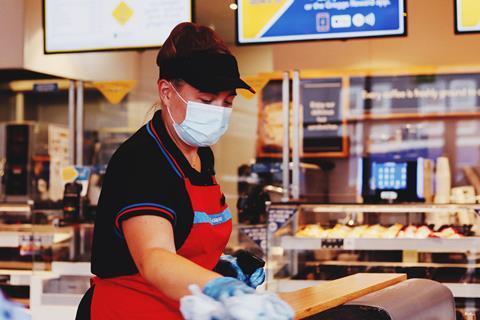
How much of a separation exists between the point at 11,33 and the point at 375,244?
3.16m

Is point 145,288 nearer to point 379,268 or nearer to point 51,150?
point 379,268

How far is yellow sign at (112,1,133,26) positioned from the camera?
502cm

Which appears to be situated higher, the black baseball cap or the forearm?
the black baseball cap

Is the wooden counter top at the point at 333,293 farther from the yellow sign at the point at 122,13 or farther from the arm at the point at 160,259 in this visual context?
the yellow sign at the point at 122,13

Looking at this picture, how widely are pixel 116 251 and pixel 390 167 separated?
14.6 ft

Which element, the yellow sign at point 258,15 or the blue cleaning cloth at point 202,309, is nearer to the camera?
the blue cleaning cloth at point 202,309

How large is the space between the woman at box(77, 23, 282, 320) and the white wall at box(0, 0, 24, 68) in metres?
4.49

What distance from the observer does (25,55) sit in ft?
20.5

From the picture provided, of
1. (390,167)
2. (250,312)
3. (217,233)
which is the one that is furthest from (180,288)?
(390,167)

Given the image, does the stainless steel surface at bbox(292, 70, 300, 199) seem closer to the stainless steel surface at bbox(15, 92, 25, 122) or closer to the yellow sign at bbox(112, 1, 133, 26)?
the yellow sign at bbox(112, 1, 133, 26)

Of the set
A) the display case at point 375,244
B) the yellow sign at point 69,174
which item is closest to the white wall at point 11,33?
the yellow sign at point 69,174

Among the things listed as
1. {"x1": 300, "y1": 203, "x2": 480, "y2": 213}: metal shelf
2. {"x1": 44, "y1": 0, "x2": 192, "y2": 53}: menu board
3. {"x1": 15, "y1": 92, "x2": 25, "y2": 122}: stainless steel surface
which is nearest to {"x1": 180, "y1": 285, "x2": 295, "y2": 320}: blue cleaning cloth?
{"x1": 44, "y1": 0, "x2": 192, "y2": 53}: menu board

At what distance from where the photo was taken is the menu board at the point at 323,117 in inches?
329

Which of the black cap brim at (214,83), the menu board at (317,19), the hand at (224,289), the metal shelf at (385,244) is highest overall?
the menu board at (317,19)
